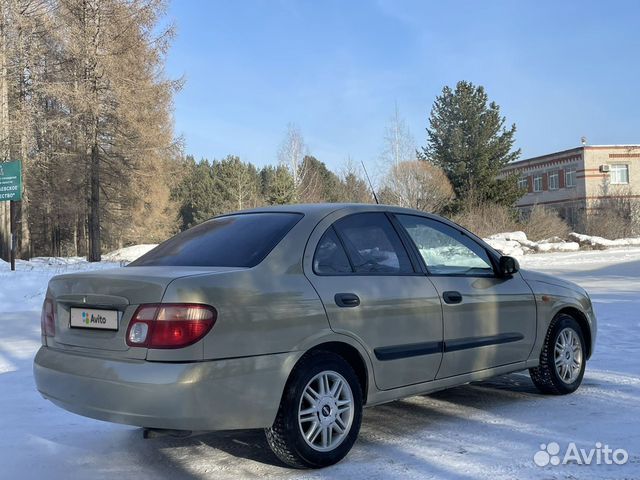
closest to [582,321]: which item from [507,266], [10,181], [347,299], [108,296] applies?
[507,266]

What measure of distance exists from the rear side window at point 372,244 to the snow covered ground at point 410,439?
1.20 metres

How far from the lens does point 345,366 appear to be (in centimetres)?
396

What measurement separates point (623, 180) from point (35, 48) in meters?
43.1

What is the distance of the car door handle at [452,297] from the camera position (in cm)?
457

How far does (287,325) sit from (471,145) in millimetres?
40971

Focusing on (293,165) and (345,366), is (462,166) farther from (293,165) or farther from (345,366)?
(345,366)

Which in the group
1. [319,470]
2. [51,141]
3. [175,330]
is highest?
[51,141]

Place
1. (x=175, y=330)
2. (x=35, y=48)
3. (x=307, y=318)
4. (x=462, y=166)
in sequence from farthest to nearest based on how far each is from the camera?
(x=462, y=166)
(x=35, y=48)
(x=307, y=318)
(x=175, y=330)

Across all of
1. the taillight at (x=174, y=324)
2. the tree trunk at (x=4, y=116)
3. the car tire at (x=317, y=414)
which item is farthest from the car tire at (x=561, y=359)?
the tree trunk at (x=4, y=116)

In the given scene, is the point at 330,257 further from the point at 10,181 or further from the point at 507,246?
the point at 507,246

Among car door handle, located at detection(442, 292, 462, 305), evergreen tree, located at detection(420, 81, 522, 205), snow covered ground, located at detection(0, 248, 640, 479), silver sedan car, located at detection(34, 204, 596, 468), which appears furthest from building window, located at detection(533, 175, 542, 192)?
car door handle, located at detection(442, 292, 462, 305)

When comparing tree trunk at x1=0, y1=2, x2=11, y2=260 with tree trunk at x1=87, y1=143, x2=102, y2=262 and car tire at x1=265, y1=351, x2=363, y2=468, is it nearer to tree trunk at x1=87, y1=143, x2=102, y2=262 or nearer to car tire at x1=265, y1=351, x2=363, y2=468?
tree trunk at x1=87, y1=143, x2=102, y2=262

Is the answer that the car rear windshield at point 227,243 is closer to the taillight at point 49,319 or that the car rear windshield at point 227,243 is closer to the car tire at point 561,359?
the taillight at point 49,319

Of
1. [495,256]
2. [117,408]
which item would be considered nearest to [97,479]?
[117,408]
